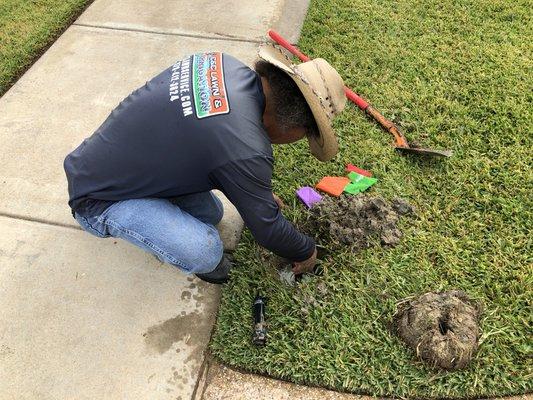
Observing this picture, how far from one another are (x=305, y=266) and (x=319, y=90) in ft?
3.04

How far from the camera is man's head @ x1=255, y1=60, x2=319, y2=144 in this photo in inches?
76.4

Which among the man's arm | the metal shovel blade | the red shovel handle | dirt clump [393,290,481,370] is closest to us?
the man's arm

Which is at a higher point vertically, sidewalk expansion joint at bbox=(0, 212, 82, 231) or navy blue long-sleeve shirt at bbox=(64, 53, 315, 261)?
navy blue long-sleeve shirt at bbox=(64, 53, 315, 261)

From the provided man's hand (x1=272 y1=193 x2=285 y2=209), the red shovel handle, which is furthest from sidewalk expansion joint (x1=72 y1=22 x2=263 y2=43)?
man's hand (x1=272 y1=193 x2=285 y2=209)

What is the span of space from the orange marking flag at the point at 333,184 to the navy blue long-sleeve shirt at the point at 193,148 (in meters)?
0.75

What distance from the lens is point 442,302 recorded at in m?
2.38

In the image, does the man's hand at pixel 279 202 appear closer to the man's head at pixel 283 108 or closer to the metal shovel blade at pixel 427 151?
the man's head at pixel 283 108

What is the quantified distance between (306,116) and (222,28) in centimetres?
259

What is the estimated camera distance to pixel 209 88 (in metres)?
1.95

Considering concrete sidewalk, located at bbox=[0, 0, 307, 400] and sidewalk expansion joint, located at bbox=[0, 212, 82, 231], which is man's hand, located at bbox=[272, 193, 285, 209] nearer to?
concrete sidewalk, located at bbox=[0, 0, 307, 400]

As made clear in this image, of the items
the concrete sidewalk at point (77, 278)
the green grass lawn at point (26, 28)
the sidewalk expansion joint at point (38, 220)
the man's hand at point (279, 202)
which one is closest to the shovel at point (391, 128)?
the man's hand at point (279, 202)

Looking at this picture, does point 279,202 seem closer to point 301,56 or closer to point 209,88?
point 209,88

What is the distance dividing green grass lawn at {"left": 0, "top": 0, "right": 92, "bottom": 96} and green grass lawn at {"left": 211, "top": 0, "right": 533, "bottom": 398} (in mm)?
2147

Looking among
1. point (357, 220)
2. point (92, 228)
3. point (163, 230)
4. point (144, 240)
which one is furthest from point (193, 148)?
point (357, 220)
